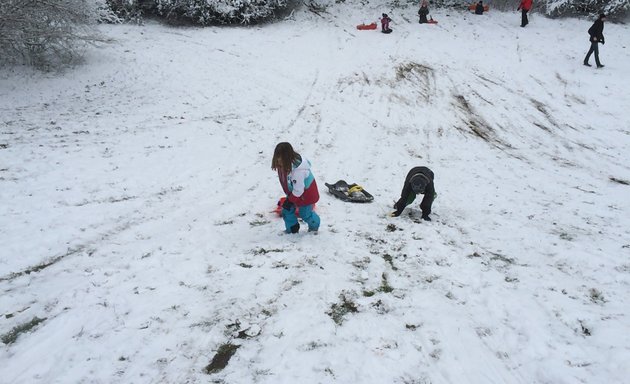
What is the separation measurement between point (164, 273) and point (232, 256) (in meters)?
1.02

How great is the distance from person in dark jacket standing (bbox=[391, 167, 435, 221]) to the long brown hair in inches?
106

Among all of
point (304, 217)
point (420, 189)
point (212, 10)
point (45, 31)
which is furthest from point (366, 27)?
point (304, 217)

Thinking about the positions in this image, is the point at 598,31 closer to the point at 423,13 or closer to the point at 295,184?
the point at 423,13

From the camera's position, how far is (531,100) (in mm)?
14977

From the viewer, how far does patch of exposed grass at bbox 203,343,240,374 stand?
397 cm

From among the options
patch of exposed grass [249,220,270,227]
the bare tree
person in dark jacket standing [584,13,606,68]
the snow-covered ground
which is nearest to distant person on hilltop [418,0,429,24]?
the snow-covered ground

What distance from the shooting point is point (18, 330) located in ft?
14.1

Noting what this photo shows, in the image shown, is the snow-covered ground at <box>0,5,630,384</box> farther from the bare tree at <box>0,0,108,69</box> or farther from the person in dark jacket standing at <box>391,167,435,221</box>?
the bare tree at <box>0,0,108,69</box>

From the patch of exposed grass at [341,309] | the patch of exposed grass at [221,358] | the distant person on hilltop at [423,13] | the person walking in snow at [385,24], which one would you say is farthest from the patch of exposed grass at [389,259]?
the distant person on hilltop at [423,13]

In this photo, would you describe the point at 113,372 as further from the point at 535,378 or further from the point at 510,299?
the point at 510,299

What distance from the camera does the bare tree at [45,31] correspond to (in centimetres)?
1129

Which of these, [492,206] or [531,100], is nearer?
[492,206]

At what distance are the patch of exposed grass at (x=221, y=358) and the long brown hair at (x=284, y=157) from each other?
8.79ft

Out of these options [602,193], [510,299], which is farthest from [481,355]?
[602,193]
